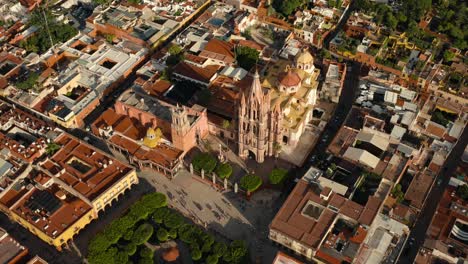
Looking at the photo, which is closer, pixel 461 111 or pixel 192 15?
pixel 461 111

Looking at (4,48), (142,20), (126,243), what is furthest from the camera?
(142,20)

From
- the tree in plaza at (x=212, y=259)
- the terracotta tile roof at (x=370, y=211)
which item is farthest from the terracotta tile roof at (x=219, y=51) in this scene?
the tree in plaza at (x=212, y=259)

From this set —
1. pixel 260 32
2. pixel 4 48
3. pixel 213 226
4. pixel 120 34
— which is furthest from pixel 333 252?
pixel 4 48

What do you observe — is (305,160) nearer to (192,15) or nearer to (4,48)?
(192,15)

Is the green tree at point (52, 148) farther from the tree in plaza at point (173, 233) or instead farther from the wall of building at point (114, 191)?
the tree in plaza at point (173, 233)

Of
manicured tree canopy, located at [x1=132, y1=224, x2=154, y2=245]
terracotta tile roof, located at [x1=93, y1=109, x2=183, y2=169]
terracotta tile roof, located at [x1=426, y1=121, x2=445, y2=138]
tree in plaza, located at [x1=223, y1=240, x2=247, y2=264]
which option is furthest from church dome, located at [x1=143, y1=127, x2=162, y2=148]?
terracotta tile roof, located at [x1=426, y1=121, x2=445, y2=138]

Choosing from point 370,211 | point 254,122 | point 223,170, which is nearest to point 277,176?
point 223,170
